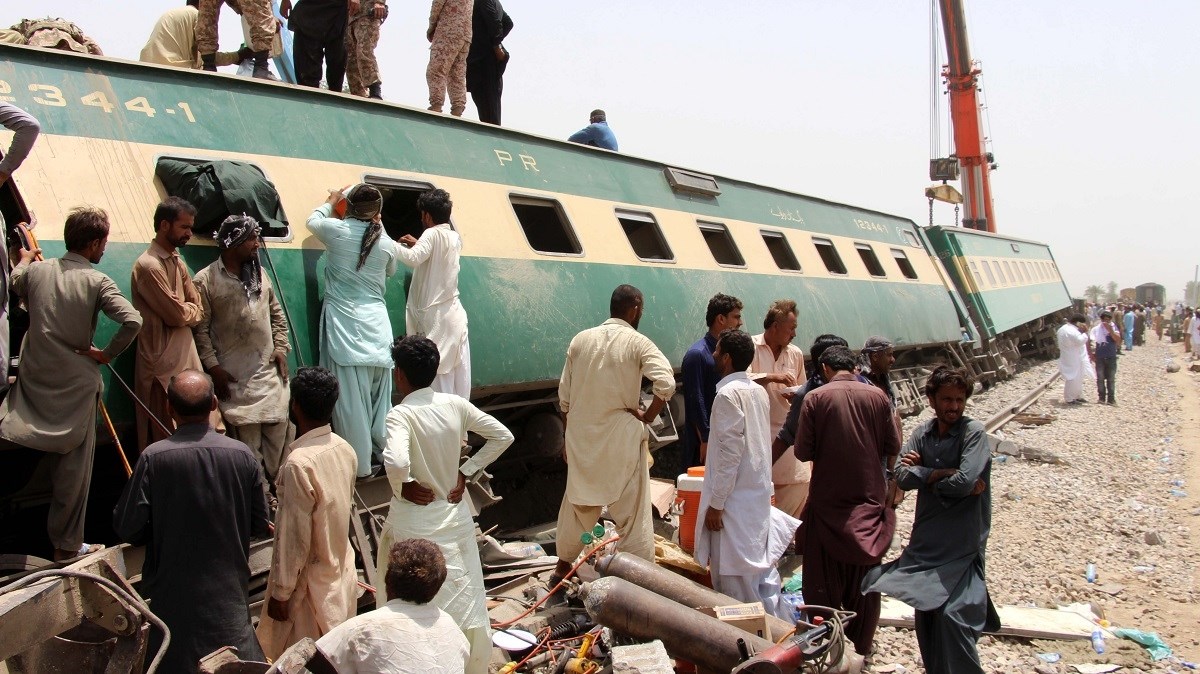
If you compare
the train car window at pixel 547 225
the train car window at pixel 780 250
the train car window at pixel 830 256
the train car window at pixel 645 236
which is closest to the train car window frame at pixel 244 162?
the train car window at pixel 547 225

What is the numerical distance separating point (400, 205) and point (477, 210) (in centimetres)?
65

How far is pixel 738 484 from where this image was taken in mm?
5613

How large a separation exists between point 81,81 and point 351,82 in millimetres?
3309

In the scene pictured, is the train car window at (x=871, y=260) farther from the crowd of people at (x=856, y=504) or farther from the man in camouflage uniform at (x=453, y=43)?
the crowd of people at (x=856, y=504)

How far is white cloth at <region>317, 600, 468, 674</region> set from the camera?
11.4ft

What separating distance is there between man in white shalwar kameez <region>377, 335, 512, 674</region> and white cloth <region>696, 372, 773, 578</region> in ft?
5.17

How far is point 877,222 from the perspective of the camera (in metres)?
16.4

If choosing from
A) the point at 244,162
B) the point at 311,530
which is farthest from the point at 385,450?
the point at 244,162

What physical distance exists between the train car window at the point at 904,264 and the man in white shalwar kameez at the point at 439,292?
1178cm

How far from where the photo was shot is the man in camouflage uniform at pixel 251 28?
7480 mm

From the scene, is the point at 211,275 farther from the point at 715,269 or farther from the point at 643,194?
the point at 715,269

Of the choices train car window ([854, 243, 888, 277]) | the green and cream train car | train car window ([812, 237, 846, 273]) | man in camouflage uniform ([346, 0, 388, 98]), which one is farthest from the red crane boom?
man in camouflage uniform ([346, 0, 388, 98])

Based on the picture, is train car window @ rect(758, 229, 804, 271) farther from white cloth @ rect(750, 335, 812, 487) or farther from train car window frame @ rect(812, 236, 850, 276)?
white cloth @ rect(750, 335, 812, 487)

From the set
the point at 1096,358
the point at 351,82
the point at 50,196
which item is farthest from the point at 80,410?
the point at 1096,358
